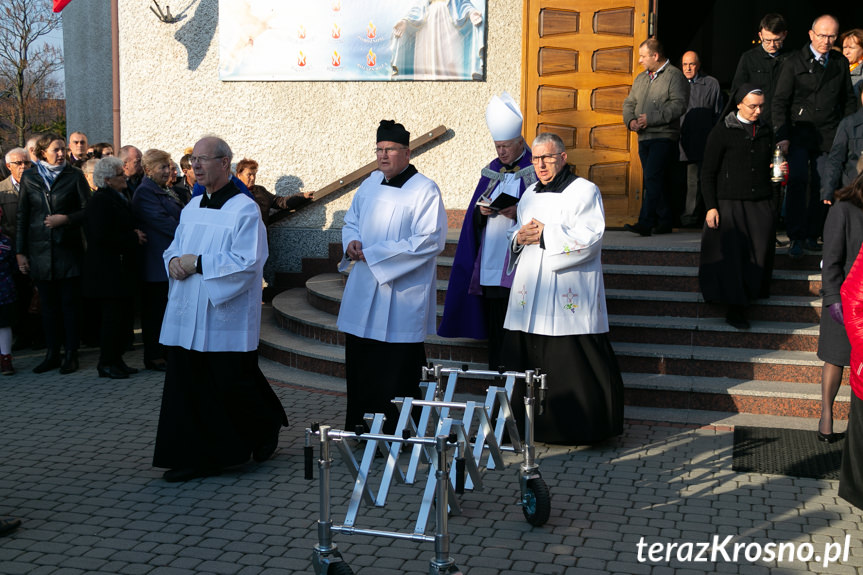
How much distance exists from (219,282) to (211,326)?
0.26m

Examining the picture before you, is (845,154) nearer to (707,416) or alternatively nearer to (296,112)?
(707,416)

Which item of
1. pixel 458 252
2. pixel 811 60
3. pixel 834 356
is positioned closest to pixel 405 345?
pixel 458 252

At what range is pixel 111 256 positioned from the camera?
7.93 m

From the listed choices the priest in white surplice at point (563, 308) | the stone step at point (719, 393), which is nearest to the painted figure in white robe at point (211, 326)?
the priest in white surplice at point (563, 308)

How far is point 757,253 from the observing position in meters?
7.19

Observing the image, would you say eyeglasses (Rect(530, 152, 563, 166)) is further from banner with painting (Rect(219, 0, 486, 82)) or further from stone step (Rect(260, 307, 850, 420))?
banner with painting (Rect(219, 0, 486, 82))

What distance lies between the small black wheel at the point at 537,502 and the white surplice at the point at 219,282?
1921mm

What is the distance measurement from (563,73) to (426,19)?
1596mm

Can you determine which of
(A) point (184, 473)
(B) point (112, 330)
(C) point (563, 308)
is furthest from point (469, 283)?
(B) point (112, 330)

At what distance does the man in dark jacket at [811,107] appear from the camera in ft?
26.7

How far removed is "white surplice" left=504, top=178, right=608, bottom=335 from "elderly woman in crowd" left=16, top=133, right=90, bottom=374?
4.27m

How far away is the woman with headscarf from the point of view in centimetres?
713

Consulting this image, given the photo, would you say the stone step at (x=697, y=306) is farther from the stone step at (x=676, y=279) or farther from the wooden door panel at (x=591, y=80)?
the wooden door panel at (x=591, y=80)

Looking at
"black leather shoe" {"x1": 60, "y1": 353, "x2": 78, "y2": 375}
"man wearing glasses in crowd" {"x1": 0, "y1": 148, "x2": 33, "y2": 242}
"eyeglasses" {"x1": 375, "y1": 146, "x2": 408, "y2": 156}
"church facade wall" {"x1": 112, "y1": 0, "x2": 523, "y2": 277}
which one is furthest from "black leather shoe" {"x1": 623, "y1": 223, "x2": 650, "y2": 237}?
"man wearing glasses in crowd" {"x1": 0, "y1": 148, "x2": 33, "y2": 242}
